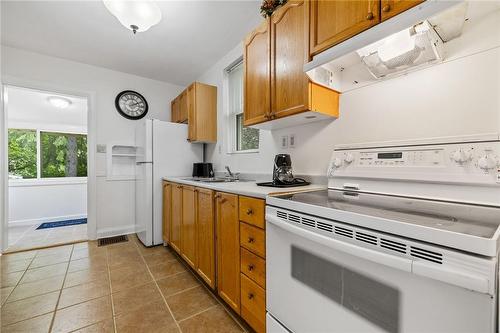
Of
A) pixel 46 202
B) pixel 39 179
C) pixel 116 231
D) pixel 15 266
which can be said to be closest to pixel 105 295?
pixel 15 266

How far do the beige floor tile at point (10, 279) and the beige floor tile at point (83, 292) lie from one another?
57 centimetres

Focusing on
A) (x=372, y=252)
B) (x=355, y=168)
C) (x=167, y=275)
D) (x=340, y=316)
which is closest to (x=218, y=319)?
(x=167, y=275)

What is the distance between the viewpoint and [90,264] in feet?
7.31

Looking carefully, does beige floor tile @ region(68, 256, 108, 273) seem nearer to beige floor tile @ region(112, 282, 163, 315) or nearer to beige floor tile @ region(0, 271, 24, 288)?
beige floor tile @ region(0, 271, 24, 288)

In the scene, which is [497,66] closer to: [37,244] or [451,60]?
[451,60]

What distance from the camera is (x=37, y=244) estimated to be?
278 cm

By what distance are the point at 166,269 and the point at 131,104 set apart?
257 cm

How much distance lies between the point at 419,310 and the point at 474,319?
12cm

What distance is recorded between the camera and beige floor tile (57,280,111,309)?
1.60 m

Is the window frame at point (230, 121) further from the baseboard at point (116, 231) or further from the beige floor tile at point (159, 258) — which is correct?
the baseboard at point (116, 231)

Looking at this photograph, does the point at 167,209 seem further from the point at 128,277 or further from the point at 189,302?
the point at 189,302

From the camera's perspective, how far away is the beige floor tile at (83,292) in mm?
1603

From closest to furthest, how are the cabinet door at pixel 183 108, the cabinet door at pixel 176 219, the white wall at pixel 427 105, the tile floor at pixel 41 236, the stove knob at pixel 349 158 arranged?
the white wall at pixel 427 105 < the stove knob at pixel 349 158 < the cabinet door at pixel 176 219 < the tile floor at pixel 41 236 < the cabinet door at pixel 183 108

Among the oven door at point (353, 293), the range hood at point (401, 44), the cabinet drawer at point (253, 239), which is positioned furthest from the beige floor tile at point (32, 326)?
the range hood at point (401, 44)
